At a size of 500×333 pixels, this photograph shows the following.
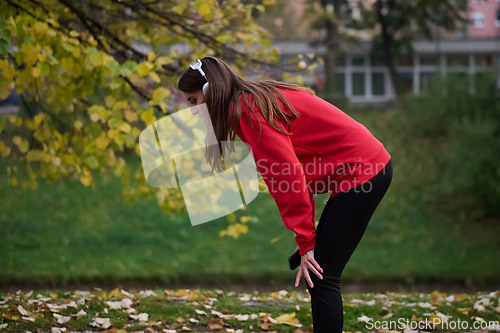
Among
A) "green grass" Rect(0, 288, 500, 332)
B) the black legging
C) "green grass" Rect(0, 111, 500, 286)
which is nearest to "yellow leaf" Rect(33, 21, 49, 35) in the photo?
"green grass" Rect(0, 288, 500, 332)

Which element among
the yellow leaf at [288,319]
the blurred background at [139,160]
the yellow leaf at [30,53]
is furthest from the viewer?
the blurred background at [139,160]

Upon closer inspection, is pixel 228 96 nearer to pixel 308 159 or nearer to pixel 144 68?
pixel 308 159

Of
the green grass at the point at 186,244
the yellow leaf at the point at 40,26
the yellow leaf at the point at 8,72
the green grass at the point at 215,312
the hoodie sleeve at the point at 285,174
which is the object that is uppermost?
the yellow leaf at the point at 40,26

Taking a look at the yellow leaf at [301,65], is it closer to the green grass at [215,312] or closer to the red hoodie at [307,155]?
the green grass at [215,312]

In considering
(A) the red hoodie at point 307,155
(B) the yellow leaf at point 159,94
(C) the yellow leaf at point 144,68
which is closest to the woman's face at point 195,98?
(A) the red hoodie at point 307,155

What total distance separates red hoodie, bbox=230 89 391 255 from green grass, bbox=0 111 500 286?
742 centimetres

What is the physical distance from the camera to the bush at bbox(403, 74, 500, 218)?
11.3 metres

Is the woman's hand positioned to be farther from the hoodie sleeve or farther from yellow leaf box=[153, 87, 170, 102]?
yellow leaf box=[153, 87, 170, 102]

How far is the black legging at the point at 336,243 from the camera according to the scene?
98.0 inches

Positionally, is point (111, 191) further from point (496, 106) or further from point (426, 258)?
point (496, 106)

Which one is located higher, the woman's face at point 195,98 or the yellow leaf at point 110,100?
the woman's face at point 195,98


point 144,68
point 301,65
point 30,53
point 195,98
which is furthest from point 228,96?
point 301,65

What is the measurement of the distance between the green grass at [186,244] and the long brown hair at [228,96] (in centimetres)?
737

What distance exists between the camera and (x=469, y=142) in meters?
11.6
